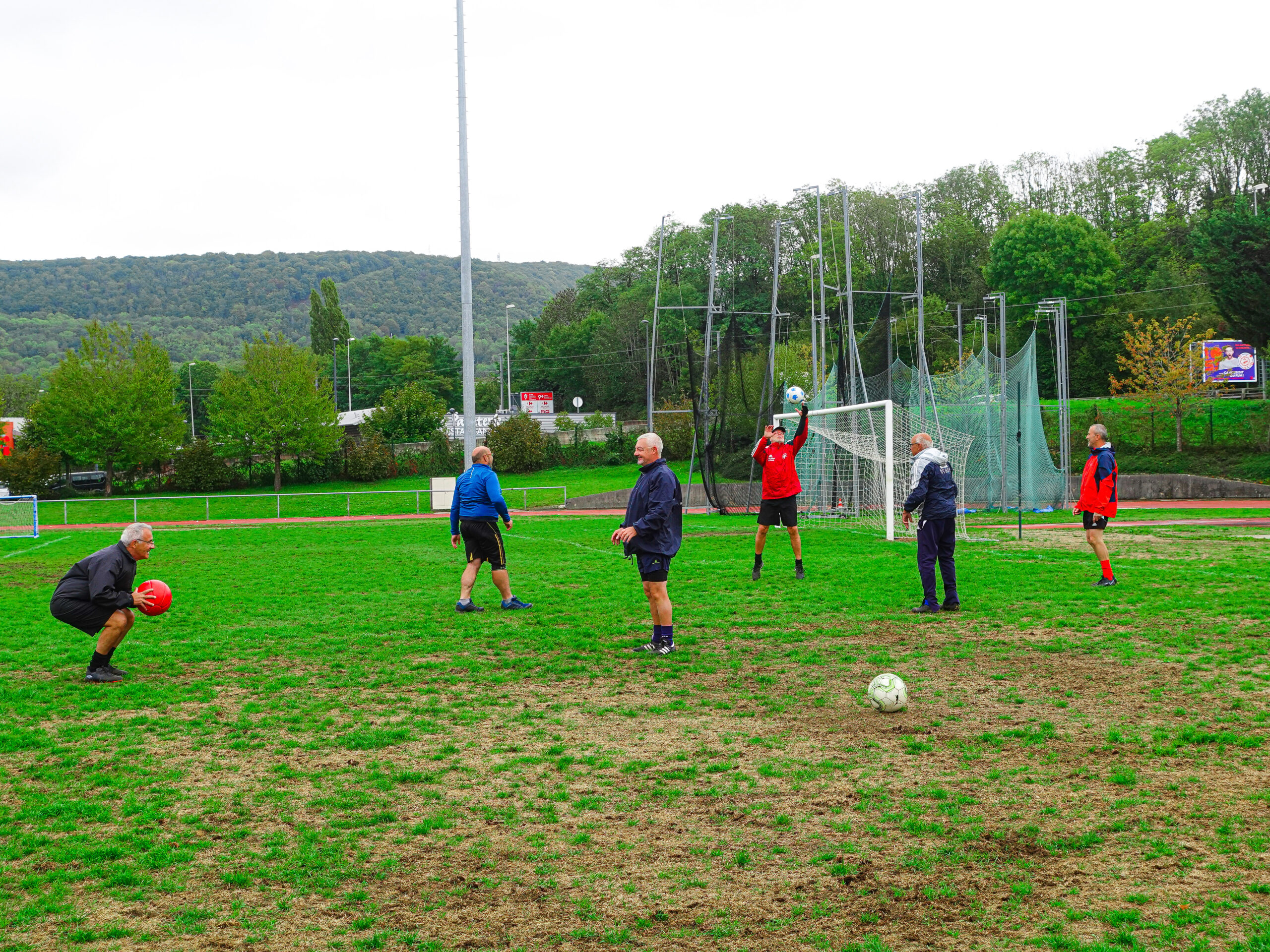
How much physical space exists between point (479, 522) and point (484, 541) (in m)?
0.21

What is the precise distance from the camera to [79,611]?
762cm

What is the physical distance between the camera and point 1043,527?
20797mm

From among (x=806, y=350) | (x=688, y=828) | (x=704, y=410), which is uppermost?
(x=806, y=350)

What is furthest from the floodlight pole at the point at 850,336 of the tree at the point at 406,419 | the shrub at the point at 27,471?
the shrub at the point at 27,471

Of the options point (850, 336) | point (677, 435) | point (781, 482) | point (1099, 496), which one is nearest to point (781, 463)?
point (781, 482)

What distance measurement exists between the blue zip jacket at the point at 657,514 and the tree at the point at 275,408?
3878 cm

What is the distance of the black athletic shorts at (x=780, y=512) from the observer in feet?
42.5

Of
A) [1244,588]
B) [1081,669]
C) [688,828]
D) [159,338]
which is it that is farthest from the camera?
[159,338]

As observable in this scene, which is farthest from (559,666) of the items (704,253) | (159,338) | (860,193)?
(159,338)

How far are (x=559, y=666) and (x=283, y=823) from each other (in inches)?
139

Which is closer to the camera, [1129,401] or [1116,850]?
[1116,850]

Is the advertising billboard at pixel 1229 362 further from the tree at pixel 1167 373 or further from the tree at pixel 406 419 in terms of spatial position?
the tree at pixel 406 419

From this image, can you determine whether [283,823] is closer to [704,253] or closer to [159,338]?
[704,253]

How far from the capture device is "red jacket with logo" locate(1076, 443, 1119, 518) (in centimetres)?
1178
